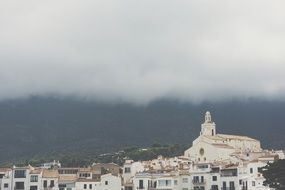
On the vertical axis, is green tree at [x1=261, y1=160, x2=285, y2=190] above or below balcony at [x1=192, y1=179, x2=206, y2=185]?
below

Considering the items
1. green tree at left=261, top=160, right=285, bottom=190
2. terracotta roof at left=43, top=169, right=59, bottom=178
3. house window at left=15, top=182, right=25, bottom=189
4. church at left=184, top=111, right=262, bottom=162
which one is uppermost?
church at left=184, top=111, right=262, bottom=162

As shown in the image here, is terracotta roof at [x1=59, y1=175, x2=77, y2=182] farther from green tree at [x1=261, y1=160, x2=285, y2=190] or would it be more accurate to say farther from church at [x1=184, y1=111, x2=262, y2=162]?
green tree at [x1=261, y1=160, x2=285, y2=190]

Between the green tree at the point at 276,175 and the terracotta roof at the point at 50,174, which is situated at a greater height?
the terracotta roof at the point at 50,174

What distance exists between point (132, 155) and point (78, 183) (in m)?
51.2

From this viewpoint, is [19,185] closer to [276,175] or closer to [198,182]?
[198,182]

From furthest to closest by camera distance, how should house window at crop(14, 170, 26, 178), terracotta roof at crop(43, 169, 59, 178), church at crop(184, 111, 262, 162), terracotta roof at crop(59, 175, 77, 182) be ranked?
church at crop(184, 111, 262, 162)
terracotta roof at crop(59, 175, 77, 182)
terracotta roof at crop(43, 169, 59, 178)
house window at crop(14, 170, 26, 178)

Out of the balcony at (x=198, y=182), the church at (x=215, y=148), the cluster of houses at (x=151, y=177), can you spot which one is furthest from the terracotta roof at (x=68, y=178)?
the church at (x=215, y=148)

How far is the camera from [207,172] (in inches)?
3760

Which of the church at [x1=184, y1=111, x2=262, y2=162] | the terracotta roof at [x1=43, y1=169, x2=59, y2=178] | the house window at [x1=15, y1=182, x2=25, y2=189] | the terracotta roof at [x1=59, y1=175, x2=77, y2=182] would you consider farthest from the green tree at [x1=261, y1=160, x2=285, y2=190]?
the church at [x1=184, y1=111, x2=262, y2=162]

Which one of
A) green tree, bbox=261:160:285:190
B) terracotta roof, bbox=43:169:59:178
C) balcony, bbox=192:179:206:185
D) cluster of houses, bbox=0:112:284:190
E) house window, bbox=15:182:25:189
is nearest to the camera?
green tree, bbox=261:160:285:190

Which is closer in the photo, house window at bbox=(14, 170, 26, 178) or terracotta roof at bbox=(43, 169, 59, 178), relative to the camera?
house window at bbox=(14, 170, 26, 178)

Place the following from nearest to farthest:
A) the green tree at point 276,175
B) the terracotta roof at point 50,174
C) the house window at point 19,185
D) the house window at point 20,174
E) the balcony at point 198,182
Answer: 1. the green tree at point 276,175
2. the balcony at point 198,182
3. the house window at point 19,185
4. the house window at point 20,174
5. the terracotta roof at point 50,174

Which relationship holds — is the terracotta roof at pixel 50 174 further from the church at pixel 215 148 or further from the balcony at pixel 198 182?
the church at pixel 215 148

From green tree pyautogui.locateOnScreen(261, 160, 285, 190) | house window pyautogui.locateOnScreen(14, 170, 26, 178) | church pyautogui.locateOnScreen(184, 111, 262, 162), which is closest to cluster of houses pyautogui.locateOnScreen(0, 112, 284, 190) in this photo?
house window pyautogui.locateOnScreen(14, 170, 26, 178)
